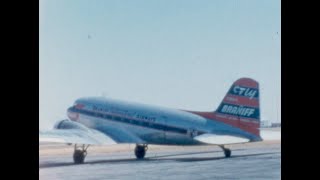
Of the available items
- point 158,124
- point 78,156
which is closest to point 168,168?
point 78,156

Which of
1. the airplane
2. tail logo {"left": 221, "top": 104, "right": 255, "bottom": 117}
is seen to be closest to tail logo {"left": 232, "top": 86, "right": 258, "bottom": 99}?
the airplane

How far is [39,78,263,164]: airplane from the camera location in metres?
18.0

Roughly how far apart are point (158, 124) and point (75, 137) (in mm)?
3257

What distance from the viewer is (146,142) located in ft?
63.2

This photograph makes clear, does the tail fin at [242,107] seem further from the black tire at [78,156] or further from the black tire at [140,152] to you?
the black tire at [78,156]

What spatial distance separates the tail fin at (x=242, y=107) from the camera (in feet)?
60.1

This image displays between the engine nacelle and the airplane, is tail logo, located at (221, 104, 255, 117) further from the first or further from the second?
the engine nacelle

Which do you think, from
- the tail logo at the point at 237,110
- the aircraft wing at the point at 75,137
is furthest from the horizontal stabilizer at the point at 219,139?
the aircraft wing at the point at 75,137

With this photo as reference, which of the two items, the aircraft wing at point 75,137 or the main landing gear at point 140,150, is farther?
the main landing gear at point 140,150

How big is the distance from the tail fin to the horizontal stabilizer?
57 centimetres

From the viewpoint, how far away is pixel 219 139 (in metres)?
18.0
